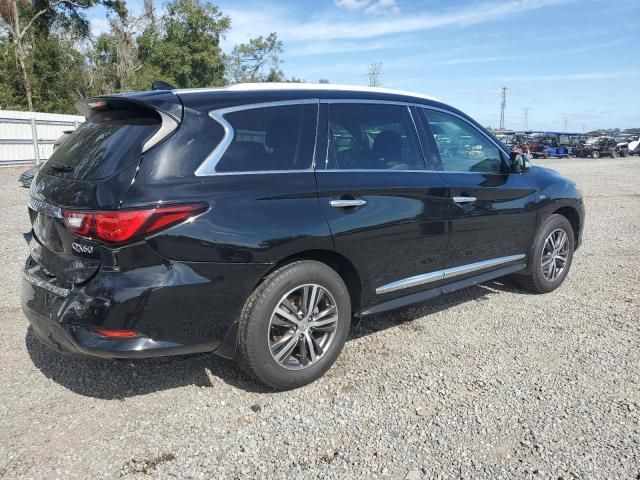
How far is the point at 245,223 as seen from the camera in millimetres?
2998

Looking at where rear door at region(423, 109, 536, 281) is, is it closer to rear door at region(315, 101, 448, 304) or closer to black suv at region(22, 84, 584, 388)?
black suv at region(22, 84, 584, 388)

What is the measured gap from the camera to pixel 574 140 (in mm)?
38000

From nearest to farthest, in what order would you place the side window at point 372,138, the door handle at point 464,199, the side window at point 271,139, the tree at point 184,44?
1. the side window at point 271,139
2. the side window at point 372,138
3. the door handle at point 464,199
4. the tree at point 184,44

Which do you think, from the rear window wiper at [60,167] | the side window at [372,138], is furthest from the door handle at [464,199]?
the rear window wiper at [60,167]

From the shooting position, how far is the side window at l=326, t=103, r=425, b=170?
363 cm

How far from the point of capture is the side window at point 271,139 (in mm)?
3139

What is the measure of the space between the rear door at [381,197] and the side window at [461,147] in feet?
0.82

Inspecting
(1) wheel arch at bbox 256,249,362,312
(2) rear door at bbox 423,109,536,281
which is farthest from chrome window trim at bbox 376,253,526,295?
(1) wheel arch at bbox 256,249,362,312

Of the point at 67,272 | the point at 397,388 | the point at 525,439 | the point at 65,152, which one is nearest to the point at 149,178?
the point at 67,272

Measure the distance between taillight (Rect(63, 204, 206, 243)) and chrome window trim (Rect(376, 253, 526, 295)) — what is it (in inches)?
62.5

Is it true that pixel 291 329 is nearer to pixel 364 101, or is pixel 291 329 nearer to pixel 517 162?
pixel 364 101

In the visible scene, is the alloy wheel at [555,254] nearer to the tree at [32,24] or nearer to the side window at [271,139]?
the side window at [271,139]

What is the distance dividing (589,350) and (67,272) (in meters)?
3.61

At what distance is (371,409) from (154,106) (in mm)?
2140
